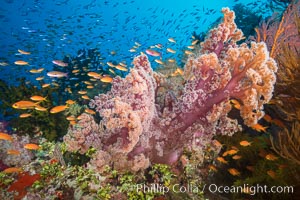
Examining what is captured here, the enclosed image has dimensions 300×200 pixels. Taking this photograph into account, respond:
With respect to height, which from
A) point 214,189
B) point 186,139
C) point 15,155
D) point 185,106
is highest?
point 185,106

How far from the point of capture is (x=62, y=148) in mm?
6340

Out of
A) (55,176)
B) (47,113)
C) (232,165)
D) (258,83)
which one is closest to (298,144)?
(258,83)

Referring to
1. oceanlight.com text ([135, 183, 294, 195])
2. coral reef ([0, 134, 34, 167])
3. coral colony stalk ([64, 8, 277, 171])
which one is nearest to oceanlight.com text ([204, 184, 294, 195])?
oceanlight.com text ([135, 183, 294, 195])

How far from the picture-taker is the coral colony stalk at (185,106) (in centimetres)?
405

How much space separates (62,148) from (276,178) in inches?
199

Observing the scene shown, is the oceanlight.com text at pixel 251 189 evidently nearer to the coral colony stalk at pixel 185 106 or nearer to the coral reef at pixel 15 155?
the coral colony stalk at pixel 185 106

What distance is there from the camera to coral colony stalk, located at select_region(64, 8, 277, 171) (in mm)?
4047

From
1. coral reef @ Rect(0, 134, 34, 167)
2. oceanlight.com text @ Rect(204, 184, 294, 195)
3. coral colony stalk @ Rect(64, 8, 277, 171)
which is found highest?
coral colony stalk @ Rect(64, 8, 277, 171)

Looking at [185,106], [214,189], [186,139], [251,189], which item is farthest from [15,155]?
[251,189]

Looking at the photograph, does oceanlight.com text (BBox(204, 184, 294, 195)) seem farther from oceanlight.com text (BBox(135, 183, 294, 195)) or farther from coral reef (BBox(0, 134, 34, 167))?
coral reef (BBox(0, 134, 34, 167))

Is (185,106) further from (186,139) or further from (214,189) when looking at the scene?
(214,189)

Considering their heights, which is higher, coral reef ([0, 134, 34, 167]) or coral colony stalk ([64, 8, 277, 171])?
coral colony stalk ([64, 8, 277, 171])

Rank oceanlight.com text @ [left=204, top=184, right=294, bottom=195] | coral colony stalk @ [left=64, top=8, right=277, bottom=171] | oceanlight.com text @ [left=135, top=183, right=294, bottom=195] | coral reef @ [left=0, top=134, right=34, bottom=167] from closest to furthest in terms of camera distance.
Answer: coral colony stalk @ [left=64, top=8, right=277, bottom=171]
oceanlight.com text @ [left=204, top=184, right=294, bottom=195]
oceanlight.com text @ [left=135, top=183, right=294, bottom=195]
coral reef @ [left=0, top=134, right=34, bottom=167]

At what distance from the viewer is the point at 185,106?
171 inches
